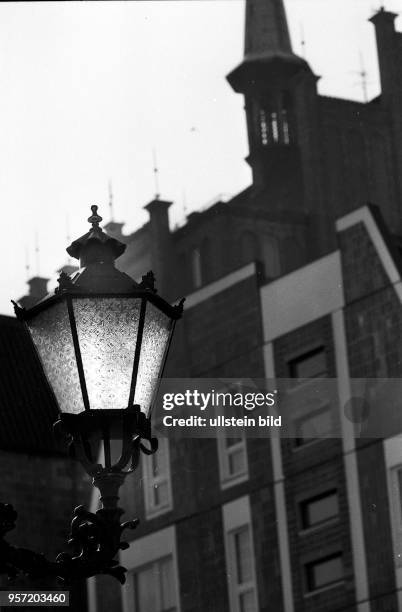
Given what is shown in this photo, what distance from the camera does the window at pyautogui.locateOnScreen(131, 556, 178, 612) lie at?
1168 inches

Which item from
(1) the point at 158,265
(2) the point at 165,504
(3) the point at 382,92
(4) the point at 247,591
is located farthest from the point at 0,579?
(3) the point at 382,92

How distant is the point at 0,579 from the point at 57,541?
4.55 m

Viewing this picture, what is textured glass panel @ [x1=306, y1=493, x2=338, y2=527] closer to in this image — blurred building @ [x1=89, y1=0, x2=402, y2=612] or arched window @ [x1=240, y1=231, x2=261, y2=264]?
blurred building @ [x1=89, y1=0, x2=402, y2=612]

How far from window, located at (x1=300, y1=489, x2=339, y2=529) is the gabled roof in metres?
7.55

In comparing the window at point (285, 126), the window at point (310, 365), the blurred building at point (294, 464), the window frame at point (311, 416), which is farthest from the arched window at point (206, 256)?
the window frame at point (311, 416)

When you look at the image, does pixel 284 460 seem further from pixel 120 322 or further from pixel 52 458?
pixel 120 322

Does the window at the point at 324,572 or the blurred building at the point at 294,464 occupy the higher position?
the blurred building at the point at 294,464

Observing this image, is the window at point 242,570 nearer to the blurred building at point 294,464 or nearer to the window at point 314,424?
the blurred building at point 294,464

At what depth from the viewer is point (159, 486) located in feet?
102

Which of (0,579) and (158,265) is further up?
(158,265)

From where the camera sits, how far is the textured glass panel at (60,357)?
22.8ft

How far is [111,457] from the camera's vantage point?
6.98m

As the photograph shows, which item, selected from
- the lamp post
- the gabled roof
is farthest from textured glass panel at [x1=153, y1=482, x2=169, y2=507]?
the lamp post

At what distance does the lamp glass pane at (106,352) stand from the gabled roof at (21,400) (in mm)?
28146
